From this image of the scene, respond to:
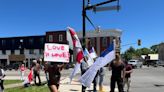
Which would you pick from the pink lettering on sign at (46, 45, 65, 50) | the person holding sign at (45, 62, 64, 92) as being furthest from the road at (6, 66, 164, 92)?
the person holding sign at (45, 62, 64, 92)

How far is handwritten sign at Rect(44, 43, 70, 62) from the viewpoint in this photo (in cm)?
1390

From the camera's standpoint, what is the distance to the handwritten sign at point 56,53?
13.9 metres

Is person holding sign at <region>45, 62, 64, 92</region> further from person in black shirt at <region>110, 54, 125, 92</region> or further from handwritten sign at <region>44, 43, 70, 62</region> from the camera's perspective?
person in black shirt at <region>110, 54, 125, 92</region>

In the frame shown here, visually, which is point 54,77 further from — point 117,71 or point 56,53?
point 117,71

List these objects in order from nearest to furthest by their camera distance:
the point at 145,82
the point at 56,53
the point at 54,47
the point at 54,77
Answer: the point at 54,77, the point at 56,53, the point at 54,47, the point at 145,82

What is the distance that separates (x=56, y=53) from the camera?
1413 centimetres

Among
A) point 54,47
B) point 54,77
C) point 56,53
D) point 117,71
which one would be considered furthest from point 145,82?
point 54,77

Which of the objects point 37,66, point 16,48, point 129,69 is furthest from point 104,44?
point 129,69

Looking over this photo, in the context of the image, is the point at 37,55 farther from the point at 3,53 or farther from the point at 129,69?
the point at 129,69

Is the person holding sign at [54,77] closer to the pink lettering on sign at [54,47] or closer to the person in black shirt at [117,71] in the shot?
the pink lettering on sign at [54,47]

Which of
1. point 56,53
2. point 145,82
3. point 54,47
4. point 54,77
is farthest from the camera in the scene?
point 145,82

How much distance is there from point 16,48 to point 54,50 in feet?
337

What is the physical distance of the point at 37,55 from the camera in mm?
111125

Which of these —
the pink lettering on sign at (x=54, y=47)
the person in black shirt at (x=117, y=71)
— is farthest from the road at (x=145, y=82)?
the pink lettering on sign at (x=54, y=47)
